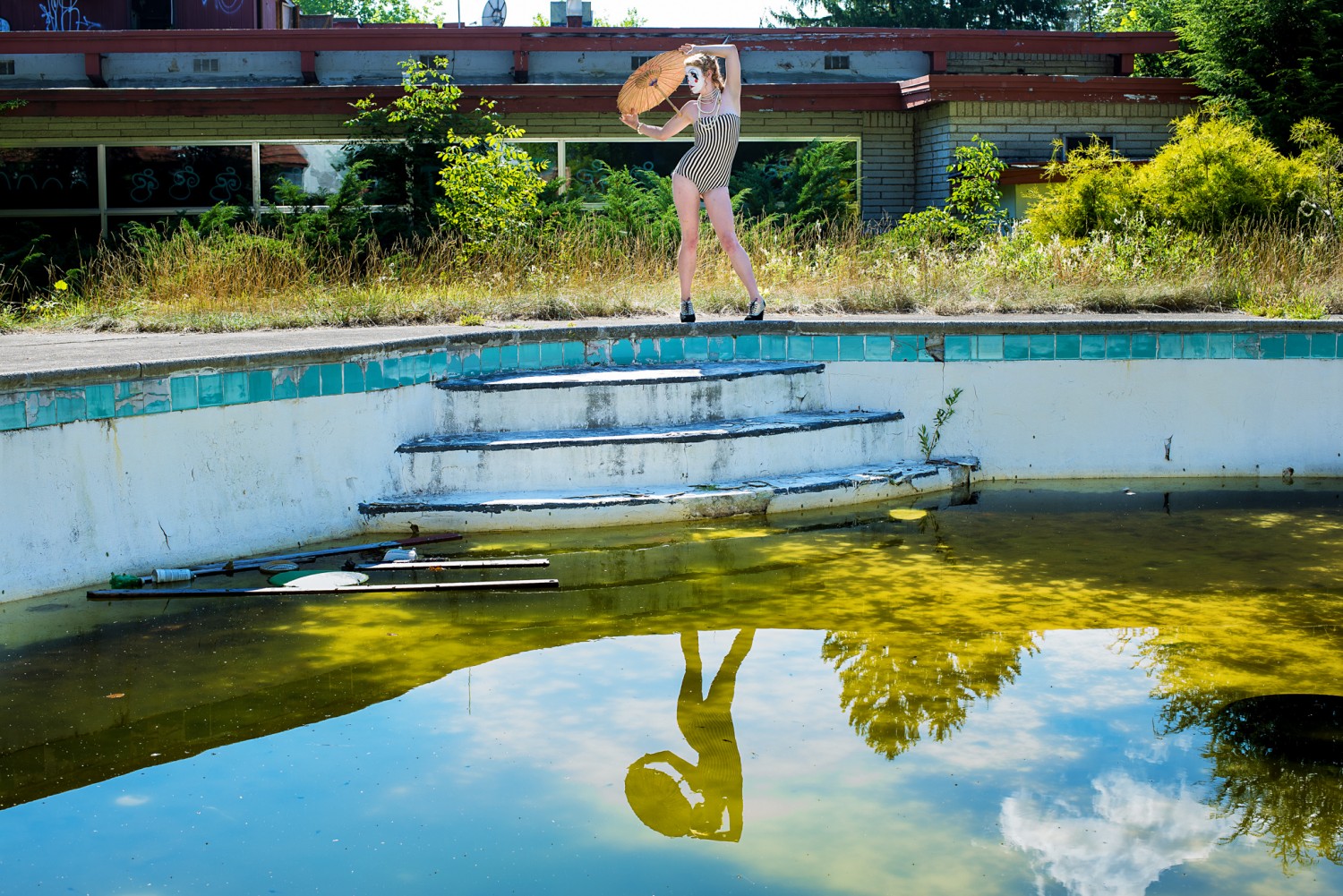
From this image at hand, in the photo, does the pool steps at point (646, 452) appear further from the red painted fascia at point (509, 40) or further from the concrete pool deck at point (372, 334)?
the red painted fascia at point (509, 40)

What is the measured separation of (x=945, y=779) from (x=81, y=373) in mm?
3681

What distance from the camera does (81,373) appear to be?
16.6 ft

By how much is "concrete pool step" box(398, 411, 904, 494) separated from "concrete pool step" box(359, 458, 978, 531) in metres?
0.06

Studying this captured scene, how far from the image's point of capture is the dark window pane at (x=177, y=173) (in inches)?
678

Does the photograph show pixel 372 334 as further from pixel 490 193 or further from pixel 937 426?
pixel 490 193

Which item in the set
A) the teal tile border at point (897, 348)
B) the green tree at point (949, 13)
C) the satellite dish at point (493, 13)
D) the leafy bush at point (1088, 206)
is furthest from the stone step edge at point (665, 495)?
the green tree at point (949, 13)

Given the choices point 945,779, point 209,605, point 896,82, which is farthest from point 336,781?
point 896,82

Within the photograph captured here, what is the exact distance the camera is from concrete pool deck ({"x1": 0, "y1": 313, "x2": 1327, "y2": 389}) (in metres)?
5.92

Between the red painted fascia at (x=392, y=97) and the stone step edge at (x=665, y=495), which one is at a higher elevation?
the red painted fascia at (x=392, y=97)

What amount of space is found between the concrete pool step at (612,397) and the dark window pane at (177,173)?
11640mm

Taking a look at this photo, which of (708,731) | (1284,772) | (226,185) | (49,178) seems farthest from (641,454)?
(49,178)

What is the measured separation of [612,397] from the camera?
6.88 metres

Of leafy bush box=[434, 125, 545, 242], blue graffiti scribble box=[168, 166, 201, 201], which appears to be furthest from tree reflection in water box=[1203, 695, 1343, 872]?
blue graffiti scribble box=[168, 166, 201, 201]

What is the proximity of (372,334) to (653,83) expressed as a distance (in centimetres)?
269
